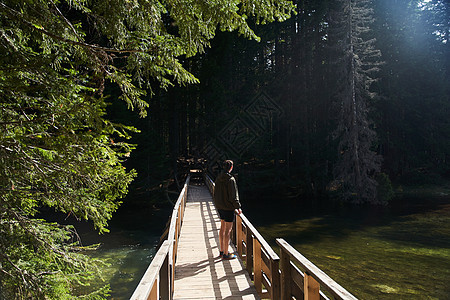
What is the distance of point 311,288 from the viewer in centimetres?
317

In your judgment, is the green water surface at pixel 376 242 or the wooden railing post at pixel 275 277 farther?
the green water surface at pixel 376 242

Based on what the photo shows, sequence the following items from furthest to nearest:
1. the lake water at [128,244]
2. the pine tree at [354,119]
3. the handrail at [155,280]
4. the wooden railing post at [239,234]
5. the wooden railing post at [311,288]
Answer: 1. the pine tree at [354,119]
2. the lake water at [128,244]
3. the wooden railing post at [239,234]
4. the wooden railing post at [311,288]
5. the handrail at [155,280]

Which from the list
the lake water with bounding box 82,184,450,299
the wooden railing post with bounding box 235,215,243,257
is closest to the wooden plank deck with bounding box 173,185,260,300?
the wooden railing post with bounding box 235,215,243,257

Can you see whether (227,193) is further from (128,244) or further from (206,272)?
(128,244)

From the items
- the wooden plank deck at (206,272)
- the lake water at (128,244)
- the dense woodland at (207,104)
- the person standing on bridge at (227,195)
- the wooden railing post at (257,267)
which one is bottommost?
the lake water at (128,244)

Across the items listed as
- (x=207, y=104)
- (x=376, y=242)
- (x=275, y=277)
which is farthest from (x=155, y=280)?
(x=207, y=104)

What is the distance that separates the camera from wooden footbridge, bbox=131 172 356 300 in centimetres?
315

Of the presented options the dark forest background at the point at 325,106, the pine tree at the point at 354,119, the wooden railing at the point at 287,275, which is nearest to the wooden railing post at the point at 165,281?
the wooden railing at the point at 287,275

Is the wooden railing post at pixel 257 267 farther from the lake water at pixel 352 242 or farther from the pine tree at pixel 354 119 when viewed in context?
the pine tree at pixel 354 119

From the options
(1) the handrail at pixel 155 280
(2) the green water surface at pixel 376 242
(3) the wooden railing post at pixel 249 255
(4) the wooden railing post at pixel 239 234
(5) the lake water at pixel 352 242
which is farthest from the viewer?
(5) the lake water at pixel 352 242

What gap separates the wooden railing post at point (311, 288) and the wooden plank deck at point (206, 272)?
1.95m

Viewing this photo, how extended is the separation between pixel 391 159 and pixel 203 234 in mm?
31781

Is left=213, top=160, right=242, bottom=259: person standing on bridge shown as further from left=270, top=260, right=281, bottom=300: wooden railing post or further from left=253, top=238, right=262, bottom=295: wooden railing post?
left=270, top=260, right=281, bottom=300: wooden railing post

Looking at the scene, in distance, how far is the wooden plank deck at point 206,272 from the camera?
5.12 meters
